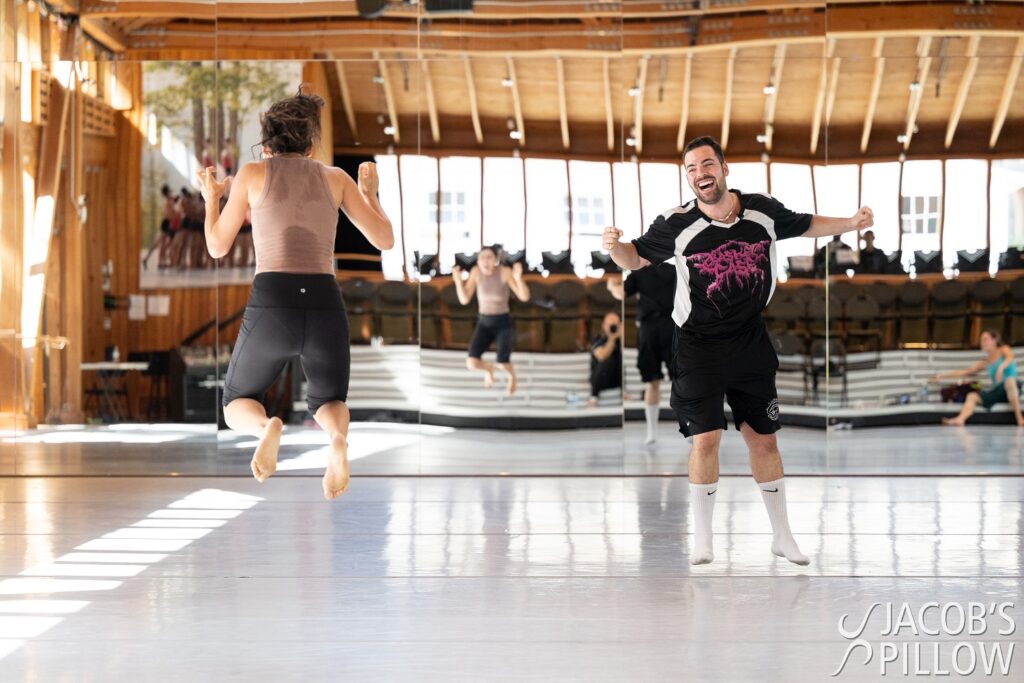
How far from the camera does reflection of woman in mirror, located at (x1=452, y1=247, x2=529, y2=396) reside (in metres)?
9.96

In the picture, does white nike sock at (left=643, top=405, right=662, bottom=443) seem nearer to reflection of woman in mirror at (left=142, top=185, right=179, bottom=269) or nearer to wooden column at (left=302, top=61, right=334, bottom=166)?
wooden column at (left=302, top=61, right=334, bottom=166)

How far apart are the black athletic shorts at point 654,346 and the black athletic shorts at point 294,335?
5591 millimetres

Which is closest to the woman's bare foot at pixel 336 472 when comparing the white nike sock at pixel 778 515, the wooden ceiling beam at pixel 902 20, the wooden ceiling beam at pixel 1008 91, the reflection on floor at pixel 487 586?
the reflection on floor at pixel 487 586

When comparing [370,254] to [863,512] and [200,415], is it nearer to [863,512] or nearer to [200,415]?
[200,415]

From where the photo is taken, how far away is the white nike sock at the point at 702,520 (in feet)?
19.5

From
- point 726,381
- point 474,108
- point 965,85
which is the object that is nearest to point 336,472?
point 726,381

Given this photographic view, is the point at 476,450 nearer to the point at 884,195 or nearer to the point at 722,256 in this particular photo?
the point at 884,195

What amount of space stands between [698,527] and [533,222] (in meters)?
4.34

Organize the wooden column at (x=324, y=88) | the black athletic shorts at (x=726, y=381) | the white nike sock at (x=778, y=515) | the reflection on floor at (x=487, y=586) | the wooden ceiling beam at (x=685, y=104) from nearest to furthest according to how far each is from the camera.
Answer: the reflection on floor at (x=487, y=586)
the black athletic shorts at (x=726, y=381)
the white nike sock at (x=778, y=515)
the wooden column at (x=324, y=88)
the wooden ceiling beam at (x=685, y=104)

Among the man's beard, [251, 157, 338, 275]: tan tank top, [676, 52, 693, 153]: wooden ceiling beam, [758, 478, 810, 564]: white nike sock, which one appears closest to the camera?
[251, 157, 338, 275]: tan tank top

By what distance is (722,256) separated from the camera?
18.7 ft

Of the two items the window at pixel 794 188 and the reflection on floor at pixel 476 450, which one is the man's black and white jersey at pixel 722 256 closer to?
the window at pixel 794 188

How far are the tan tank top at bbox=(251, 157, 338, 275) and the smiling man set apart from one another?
1555mm

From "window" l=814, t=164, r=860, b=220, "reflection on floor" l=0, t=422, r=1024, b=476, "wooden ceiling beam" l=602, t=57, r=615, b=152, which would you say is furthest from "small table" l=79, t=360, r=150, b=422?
"window" l=814, t=164, r=860, b=220
